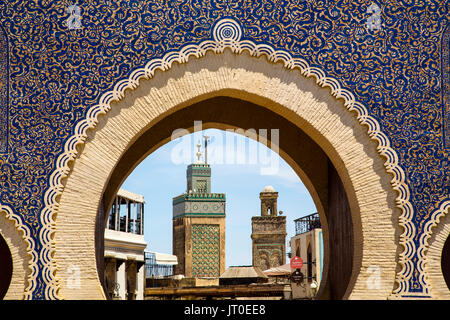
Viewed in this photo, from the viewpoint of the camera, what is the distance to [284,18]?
5.40 metres

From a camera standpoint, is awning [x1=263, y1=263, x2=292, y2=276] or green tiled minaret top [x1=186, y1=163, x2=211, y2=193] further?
green tiled minaret top [x1=186, y1=163, x2=211, y2=193]

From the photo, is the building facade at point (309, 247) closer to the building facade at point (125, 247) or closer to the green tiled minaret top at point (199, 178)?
the building facade at point (125, 247)

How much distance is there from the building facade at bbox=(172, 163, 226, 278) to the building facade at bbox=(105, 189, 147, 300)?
22.7 feet

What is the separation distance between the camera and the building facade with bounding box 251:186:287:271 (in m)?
21.9

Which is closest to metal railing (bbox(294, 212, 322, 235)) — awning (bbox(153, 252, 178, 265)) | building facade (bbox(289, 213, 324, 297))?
building facade (bbox(289, 213, 324, 297))

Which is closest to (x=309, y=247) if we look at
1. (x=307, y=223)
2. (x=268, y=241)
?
(x=307, y=223)

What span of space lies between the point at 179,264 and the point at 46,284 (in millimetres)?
16570

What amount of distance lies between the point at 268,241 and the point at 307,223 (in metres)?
5.69

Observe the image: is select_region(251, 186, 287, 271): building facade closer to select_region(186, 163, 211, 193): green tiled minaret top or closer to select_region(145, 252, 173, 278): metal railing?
select_region(186, 163, 211, 193): green tiled minaret top

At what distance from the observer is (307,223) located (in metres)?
16.6

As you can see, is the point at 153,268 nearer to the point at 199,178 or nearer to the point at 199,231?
the point at 199,231

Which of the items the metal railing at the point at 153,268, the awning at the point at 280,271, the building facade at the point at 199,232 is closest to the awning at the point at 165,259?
the metal railing at the point at 153,268

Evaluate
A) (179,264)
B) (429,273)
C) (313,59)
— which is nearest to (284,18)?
(313,59)
